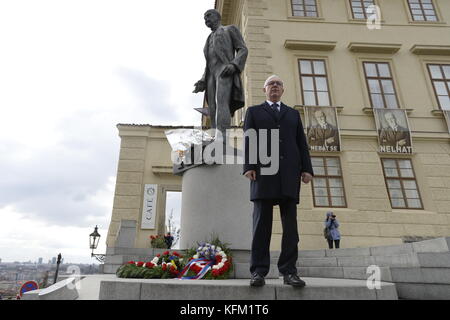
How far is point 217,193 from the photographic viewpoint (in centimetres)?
410

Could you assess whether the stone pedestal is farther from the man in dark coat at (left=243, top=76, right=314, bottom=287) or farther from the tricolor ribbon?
the man in dark coat at (left=243, top=76, right=314, bottom=287)

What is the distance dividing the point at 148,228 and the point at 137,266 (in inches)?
391

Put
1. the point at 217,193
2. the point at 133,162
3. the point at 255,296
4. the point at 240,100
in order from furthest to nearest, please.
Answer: the point at 133,162
the point at 240,100
the point at 217,193
the point at 255,296

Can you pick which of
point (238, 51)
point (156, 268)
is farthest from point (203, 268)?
point (238, 51)

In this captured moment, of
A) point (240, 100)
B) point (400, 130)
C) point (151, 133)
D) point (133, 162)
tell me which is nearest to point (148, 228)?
point (133, 162)

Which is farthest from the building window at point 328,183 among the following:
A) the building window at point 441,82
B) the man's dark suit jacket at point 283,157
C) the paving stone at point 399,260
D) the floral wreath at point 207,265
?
the man's dark suit jacket at point 283,157

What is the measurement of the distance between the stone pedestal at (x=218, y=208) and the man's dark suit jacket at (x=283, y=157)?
4.77 ft

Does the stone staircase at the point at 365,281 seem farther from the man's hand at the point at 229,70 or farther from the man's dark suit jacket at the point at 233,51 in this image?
the man's hand at the point at 229,70

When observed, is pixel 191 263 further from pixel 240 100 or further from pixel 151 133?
pixel 151 133

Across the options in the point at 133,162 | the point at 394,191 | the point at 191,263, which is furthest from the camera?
the point at 133,162

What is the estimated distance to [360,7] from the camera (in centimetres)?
1408

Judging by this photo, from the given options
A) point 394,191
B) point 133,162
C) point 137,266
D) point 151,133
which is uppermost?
point 151,133

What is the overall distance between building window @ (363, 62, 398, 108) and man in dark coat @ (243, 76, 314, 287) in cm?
1102

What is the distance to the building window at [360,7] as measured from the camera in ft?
45.4
